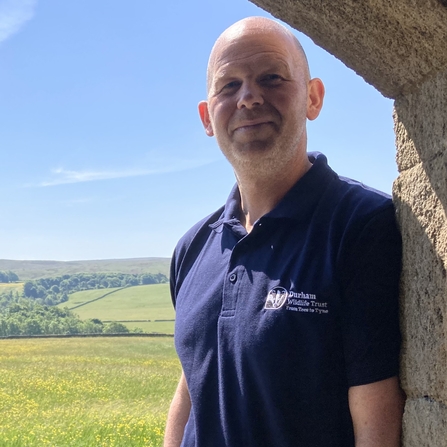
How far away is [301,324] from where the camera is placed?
154 centimetres

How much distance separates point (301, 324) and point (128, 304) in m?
59.7

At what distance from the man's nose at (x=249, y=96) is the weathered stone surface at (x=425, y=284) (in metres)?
0.56

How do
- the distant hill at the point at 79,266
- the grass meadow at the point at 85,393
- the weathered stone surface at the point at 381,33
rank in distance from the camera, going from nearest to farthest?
the weathered stone surface at the point at 381,33 → the grass meadow at the point at 85,393 → the distant hill at the point at 79,266

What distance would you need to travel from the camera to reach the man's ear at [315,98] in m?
2.05

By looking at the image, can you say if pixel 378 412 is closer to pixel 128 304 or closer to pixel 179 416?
pixel 179 416

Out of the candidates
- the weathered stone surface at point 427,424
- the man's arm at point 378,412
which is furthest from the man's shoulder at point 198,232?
the weathered stone surface at point 427,424

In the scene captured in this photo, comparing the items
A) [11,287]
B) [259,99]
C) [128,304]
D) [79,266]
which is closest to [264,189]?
[259,99]

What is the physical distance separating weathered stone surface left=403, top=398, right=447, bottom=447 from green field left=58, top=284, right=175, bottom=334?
44.6 meters

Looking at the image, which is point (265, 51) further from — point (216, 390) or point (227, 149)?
point (216, 390)

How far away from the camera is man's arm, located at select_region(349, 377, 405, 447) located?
1.48 meters

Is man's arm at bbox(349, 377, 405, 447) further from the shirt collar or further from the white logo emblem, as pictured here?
the shirt collar

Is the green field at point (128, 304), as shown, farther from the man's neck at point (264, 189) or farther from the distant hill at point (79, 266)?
the man's neck at point (264, 189)

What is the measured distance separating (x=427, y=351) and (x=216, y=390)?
660mm

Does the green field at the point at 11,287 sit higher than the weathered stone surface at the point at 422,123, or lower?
lower
